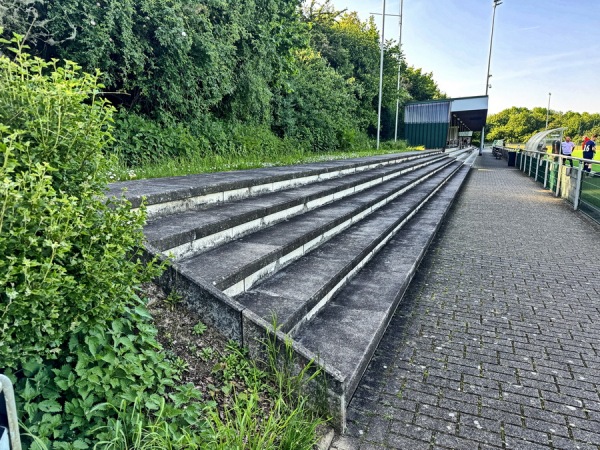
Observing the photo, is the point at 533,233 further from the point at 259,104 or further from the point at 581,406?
the point at 259,104

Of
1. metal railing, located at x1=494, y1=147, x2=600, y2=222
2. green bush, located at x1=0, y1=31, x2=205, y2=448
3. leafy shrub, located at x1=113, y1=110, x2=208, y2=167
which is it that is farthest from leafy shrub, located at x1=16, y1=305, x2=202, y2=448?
metal railing, located at x1=494, y1=147, x2=600, y2=222

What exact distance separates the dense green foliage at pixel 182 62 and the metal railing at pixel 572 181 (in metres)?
8.32

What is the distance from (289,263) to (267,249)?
1.38ft

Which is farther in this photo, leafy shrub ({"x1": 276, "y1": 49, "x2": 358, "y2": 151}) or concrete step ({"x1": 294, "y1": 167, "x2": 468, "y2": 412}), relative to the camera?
leafy shrub ({"x1": 276, "y1": 49, "x2": 358, "y2": 151})

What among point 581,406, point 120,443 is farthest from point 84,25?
point 581,406

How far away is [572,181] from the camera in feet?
36.1

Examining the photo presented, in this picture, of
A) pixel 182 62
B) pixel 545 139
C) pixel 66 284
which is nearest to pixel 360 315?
pixel 66 284

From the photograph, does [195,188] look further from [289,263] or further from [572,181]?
[572,181]

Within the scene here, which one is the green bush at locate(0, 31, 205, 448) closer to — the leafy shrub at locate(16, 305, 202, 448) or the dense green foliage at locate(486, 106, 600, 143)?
the leafy shrub at locate(16, 305, 202, 448)

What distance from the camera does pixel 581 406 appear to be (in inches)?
101

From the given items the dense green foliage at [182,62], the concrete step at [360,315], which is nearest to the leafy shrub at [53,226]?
the concrete step at [360,315]

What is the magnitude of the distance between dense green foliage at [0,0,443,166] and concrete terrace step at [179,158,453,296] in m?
1.96

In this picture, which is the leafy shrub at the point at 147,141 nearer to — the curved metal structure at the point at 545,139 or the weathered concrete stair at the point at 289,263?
the weathered concrete stair at the point at 289,263

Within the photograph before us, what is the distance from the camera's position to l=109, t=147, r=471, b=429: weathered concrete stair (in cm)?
252
